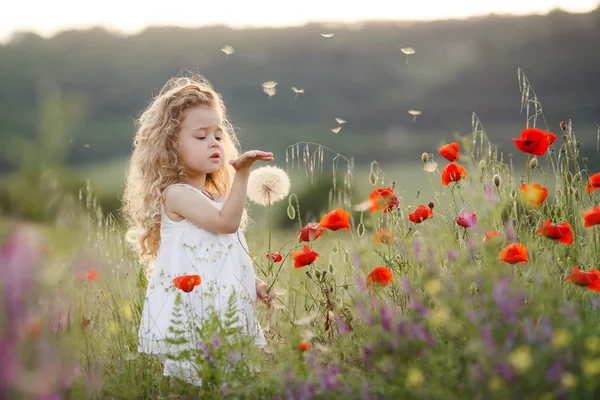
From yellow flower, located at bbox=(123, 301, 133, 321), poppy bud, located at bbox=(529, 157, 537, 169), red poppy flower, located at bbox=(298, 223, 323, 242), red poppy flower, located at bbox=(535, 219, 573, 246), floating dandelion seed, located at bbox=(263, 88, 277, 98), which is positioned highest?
floating dandelion seed, located at bbox=(263, 88, 277, 98)

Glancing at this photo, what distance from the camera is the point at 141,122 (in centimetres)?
304

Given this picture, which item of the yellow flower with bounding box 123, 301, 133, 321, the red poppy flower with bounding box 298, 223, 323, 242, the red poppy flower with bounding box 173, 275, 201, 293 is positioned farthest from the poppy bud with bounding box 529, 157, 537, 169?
the yellow flower with bounding box 123, 301, 133, 321

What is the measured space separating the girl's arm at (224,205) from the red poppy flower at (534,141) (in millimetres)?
1036

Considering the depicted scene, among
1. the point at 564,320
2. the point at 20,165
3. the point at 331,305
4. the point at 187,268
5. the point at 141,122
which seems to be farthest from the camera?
the point at 141,122

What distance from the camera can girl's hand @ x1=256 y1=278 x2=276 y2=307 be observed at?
8.49 feet

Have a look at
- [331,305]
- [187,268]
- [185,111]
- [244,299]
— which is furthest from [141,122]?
[331,305]

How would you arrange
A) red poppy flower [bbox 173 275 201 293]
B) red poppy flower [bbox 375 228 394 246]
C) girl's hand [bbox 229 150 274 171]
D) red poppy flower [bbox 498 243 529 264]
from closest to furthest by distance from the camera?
red poppy flower [bbox 498 243 529 264] → red poppy flower [bbox 173 275 201 293] → girl's hand [bbox 229 150 274 171] → red poppy flower [bbox 375 228 394 246]

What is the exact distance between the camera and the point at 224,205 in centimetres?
246

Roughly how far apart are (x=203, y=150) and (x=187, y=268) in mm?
546

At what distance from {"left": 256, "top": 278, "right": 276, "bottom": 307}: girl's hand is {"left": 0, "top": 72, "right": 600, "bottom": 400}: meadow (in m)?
0.06

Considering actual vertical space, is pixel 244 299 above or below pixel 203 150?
below

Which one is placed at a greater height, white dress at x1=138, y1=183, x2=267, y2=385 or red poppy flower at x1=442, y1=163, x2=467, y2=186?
red poppy flower at x1=442, y1=163, x2=467, y2=186

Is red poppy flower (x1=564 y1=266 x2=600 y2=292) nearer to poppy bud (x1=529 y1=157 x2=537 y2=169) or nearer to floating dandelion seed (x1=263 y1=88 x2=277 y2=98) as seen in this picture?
poppy bud (x1=529 y1=157 x2=537 y2=169)

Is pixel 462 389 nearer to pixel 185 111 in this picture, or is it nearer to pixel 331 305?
pixel 331 305
